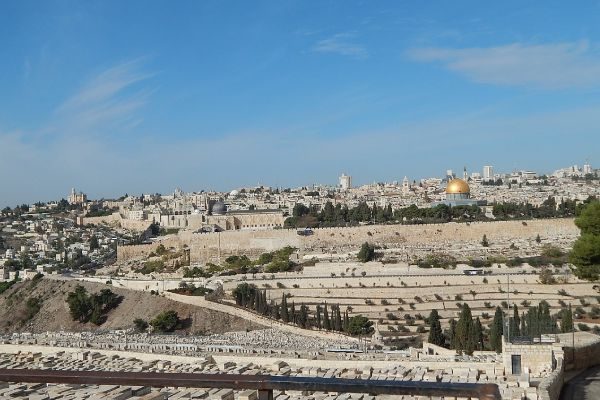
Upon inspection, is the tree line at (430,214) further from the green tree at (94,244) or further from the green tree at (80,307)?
the green tree at (94,244)

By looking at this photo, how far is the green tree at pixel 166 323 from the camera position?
2377cm

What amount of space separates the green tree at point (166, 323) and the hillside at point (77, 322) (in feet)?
1.56

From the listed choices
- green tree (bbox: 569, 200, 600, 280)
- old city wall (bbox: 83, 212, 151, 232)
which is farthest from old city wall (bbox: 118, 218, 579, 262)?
old city wall (bbox: 83, 212, 151, 232)

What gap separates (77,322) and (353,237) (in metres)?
15.6

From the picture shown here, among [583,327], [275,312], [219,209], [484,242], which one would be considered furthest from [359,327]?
[219,209]

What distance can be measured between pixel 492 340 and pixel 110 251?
130 ft

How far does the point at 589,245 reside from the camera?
1439 cm

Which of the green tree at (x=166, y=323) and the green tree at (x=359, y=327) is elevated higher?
the green tree at (x=359, y=327)

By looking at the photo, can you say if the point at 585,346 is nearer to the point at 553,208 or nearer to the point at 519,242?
the point at 519,242

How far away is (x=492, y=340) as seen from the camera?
1550cm

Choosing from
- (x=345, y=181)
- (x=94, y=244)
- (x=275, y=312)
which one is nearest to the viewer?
(x=275, y=312)

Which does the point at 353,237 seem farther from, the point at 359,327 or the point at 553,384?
the point at 553,384

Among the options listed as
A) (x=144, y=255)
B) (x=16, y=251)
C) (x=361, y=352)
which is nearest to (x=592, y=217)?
(x=361, y=352)

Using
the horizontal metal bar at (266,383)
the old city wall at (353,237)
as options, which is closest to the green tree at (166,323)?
the old city wall at (353,237)
